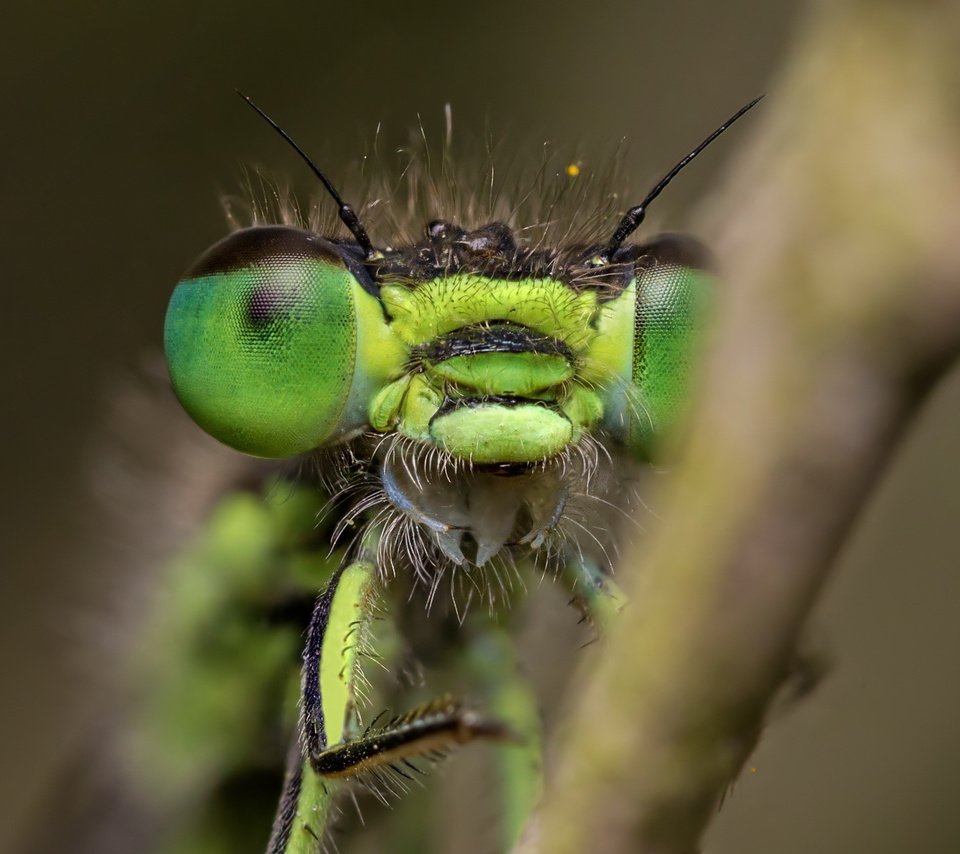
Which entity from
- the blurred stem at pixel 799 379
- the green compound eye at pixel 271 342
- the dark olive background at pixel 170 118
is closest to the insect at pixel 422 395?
the green compound eye at pixel 271 342

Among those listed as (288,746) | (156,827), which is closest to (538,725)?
(288,746)

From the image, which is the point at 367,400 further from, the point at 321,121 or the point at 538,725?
the point at 321,121

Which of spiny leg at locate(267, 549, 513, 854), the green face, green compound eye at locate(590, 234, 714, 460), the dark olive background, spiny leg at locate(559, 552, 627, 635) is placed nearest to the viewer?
spiny leg at locate(267, 549, 513, 854)

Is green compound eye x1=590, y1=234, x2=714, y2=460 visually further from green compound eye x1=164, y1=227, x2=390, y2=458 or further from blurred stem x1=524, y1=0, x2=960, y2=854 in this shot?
blurred stem x1=524, y1=0, x2=960, y2=854

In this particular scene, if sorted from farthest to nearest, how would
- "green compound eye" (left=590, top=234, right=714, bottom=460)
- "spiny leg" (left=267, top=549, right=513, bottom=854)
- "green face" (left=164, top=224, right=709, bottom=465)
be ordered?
"green compound eye" (left=590, top=234, right=714, bottom=460)
"green face" (left=164, top=224, right=709, bottom=465)
"spiny leg" (left=267, top=549, right=513, bottom=854)

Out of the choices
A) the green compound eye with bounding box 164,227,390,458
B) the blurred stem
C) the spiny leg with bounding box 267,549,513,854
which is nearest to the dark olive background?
the green compound eye with bounding box 164,227,390,458

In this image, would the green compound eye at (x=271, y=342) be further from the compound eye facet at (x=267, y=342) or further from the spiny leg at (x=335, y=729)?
the spiny leg at (x=335, y=729)

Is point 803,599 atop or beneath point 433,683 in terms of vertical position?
beneath
